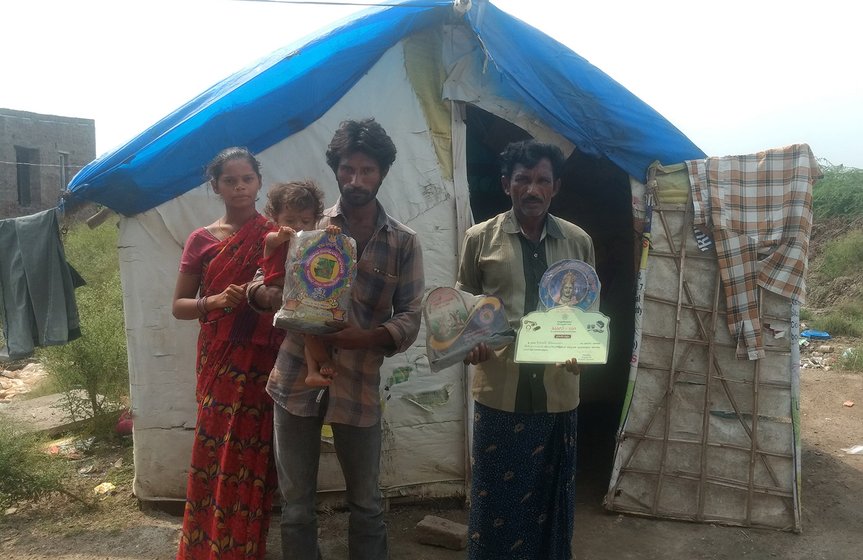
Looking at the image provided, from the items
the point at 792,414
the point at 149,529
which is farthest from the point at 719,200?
the point at 149,529

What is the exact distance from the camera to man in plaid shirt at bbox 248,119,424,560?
7.46ft

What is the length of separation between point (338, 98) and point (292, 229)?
5.04ft

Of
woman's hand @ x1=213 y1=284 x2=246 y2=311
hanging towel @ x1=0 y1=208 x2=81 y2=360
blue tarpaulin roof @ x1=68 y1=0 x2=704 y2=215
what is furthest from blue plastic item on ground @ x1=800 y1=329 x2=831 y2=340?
hanging towel @ x1=0 y1=208 x2=81 y2=360

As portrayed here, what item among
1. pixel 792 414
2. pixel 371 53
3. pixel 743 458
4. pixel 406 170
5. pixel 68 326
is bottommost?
pixel 743 458

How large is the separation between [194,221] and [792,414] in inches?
138

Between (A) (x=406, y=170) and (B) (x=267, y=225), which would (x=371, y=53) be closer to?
(A) (x=406, y=170)

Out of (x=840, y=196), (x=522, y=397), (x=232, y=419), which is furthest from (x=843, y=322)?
(x=232, y=419)

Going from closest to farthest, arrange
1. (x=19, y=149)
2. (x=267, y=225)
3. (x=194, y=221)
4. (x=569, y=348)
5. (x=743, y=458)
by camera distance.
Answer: (x=569, y=348)
(x=267, y=225)
(x=194, y=221)
(x=743, y=458)
(x=19, y=149)

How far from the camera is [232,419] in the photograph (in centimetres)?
263

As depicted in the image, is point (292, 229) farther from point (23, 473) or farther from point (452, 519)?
point (23, 473)

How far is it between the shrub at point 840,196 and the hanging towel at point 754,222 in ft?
37.3

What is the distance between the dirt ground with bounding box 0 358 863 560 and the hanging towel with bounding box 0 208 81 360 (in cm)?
99

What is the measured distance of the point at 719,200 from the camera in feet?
11.8

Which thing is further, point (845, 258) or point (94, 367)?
point (845, 258)
